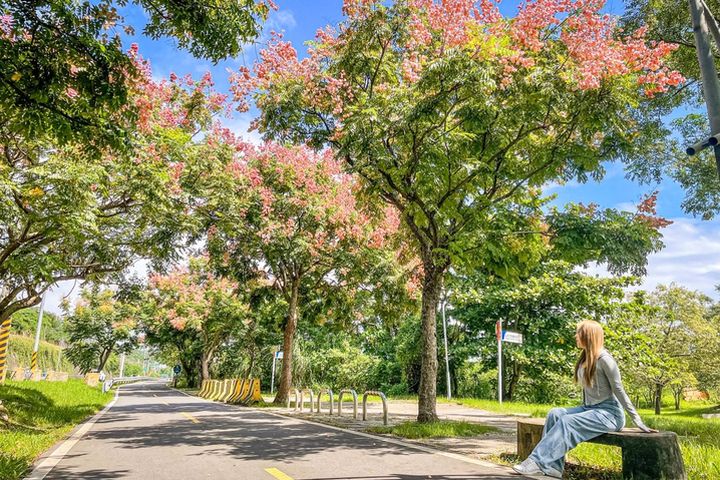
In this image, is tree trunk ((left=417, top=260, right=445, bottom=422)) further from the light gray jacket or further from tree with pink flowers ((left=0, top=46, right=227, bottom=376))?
tree with pink flowers ((left=0, top=46, right=227, bottom=376))

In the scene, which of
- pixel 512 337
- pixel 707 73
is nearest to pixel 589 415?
pixel 707 73

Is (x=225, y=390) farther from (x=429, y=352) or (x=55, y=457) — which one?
(x=55, y=457)

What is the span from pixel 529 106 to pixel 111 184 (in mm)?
9277

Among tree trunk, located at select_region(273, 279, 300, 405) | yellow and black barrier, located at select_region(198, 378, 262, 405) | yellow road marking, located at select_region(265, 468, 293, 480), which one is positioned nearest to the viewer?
yellow road marking, located at select_region(265, 468, 293, 480)

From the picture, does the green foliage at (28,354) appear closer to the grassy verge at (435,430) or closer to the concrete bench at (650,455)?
the grassy verge at (435,430)

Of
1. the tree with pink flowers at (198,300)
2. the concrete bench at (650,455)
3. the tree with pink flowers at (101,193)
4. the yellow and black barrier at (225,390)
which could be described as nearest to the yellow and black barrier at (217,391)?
the yellow and black barrier at (225,390)

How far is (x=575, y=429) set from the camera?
489 cm

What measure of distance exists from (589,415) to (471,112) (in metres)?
Answer: 6.06

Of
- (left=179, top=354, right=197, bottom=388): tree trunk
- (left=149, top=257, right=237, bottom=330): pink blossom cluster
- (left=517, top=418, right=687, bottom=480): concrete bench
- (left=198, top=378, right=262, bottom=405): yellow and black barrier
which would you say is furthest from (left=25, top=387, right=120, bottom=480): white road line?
(left=179, top=354, right=197, bottom=388): tree trunk

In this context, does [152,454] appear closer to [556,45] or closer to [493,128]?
[493,128]

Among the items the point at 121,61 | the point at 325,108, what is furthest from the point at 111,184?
the point at 121,61

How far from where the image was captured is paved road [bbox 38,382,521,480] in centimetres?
564

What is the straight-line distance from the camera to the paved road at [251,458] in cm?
564

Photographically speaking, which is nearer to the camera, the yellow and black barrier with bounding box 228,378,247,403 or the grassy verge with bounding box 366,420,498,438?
the grassy verge with bounding box 366,420,498,438
